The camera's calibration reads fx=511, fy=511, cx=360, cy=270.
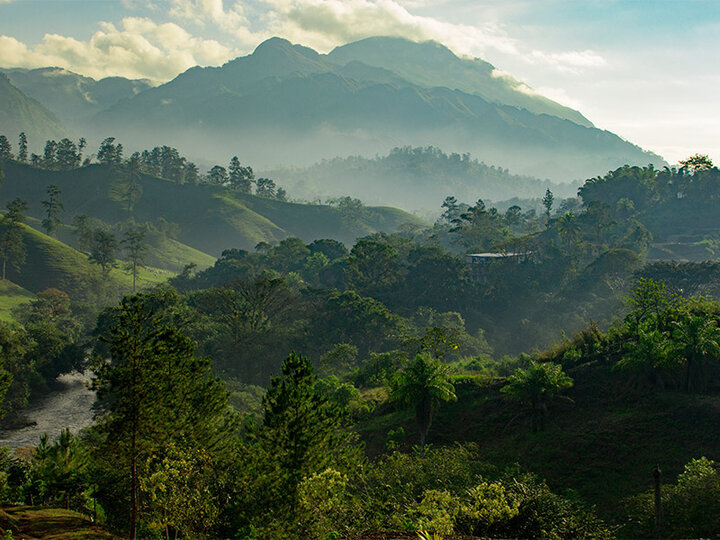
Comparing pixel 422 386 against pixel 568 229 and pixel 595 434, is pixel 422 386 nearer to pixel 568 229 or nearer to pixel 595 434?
pixel 595 434

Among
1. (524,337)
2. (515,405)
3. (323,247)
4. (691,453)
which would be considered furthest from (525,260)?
(691,453)

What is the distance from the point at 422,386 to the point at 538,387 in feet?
23.2

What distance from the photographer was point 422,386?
1122 inches

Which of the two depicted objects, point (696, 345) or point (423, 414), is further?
point (423, 414)

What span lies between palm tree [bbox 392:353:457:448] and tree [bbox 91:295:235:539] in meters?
9.56

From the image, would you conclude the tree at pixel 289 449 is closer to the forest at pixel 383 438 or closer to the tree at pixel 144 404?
the forest at pixel 383 438

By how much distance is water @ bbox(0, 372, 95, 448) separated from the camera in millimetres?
57688

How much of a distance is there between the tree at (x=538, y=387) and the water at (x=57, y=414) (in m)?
51.7

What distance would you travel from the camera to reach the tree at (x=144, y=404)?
2114 centimetres

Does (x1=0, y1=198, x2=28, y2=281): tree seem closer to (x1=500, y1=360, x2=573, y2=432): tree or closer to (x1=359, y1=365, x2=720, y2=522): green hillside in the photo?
(x1=359, y1=365, x2=720, y2=522): green hillside

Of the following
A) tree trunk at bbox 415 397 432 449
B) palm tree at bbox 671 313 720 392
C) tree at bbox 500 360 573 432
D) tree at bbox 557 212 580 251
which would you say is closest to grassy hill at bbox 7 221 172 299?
tree at bbox 557 212 580 251

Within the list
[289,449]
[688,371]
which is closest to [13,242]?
[289,449]

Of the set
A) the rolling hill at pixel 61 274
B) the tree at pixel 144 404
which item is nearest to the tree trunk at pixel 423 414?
the tree at pixel 144 404

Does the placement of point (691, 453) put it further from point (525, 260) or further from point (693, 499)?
point (525, 260)
